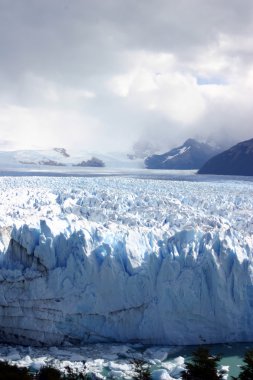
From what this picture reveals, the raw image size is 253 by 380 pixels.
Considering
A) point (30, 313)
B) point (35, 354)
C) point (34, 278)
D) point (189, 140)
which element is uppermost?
point (189, 140)

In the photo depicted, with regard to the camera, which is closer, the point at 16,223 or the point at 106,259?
the point at 106,259

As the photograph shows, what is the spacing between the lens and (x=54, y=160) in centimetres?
4891

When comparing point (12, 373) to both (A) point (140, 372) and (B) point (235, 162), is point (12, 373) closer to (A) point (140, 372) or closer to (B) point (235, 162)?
(A) point (140, 372)

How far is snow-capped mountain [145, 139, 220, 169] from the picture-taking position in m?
62.2

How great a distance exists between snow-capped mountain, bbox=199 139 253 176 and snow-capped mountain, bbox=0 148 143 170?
13.7 metres

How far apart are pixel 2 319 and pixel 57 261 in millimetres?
1575

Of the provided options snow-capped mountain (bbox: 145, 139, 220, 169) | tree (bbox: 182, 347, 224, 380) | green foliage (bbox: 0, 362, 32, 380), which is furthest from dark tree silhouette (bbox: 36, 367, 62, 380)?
snow-capped mountain (bbox: 145, 139, 220, 169)

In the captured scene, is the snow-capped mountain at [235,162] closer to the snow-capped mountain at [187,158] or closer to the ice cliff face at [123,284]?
the snow-capped mountain at [187,158]

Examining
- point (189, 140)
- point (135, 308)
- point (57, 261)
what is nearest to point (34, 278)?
point (57, 261)

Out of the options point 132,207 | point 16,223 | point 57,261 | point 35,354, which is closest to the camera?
point 35,354

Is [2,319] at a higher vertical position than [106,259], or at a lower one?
lower

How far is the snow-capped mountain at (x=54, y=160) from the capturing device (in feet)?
145

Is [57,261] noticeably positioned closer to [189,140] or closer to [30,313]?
[30,313]

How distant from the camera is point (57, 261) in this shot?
956 centimetres
